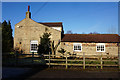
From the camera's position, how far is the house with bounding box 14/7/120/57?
17344 millimetres

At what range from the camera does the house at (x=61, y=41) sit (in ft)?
56.9

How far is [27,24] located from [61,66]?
39.0ft

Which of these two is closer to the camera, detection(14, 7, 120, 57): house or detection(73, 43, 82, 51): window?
detection(14, 7, 120, 57): house

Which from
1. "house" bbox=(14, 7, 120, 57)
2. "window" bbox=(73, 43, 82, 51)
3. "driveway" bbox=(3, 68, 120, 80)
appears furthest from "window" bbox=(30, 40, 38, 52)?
"driveway" bbox=(3, 68, 120, 80)

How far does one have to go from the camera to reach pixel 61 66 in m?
9.88

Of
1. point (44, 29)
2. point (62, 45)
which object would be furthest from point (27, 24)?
point (62, 45)

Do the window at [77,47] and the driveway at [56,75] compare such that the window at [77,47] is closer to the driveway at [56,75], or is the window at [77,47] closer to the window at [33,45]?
the window at [33,45]

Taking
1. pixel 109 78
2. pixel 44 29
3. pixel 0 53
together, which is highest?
pixel 44 29

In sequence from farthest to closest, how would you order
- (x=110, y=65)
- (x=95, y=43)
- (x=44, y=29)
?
(x=44, y=29) → (x=95, y=43) → (x=110, y=65)

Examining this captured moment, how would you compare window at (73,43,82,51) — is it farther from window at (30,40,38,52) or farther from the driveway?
the driveway

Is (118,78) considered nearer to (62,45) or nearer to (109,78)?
(109,78)

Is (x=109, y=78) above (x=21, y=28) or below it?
below

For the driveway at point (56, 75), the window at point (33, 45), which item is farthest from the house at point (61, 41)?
the driveway at point (56, 75)

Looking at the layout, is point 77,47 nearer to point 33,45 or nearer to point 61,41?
point 61,41
